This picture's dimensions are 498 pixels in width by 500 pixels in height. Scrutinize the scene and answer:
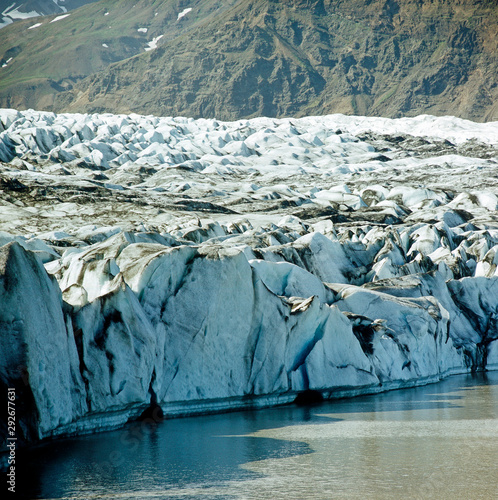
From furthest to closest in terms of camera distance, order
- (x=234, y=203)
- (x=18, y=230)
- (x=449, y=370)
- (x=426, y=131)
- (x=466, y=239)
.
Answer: (x=426, y=131) → (x=234, y=203) → (x=18, y=230) → (x=466, y=239) → (x=449, y=370)

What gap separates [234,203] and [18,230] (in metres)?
20.6

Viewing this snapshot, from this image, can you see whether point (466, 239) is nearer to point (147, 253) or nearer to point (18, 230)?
point (147, 253)

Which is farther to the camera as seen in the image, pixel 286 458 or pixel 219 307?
pixel 219 307

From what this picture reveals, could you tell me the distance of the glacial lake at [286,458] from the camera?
8.50 metres

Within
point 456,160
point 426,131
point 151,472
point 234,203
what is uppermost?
point 426,131

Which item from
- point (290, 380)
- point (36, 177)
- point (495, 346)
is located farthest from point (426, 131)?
point (290, 380)

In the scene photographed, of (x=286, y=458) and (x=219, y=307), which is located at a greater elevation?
(x=219, y=307)

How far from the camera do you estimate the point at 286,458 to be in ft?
33.0

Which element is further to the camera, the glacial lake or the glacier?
the glacier

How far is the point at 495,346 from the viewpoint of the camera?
21.9 meters

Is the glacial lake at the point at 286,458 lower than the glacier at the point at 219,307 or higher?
lower

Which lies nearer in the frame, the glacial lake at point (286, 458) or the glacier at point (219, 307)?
the glacial lake at point (286, 458)

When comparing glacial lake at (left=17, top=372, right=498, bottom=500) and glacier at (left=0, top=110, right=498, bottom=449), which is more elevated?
glacier at (left=0, top=110, right=498, bottom=449)

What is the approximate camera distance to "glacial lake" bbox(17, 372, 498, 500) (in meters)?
8.50
